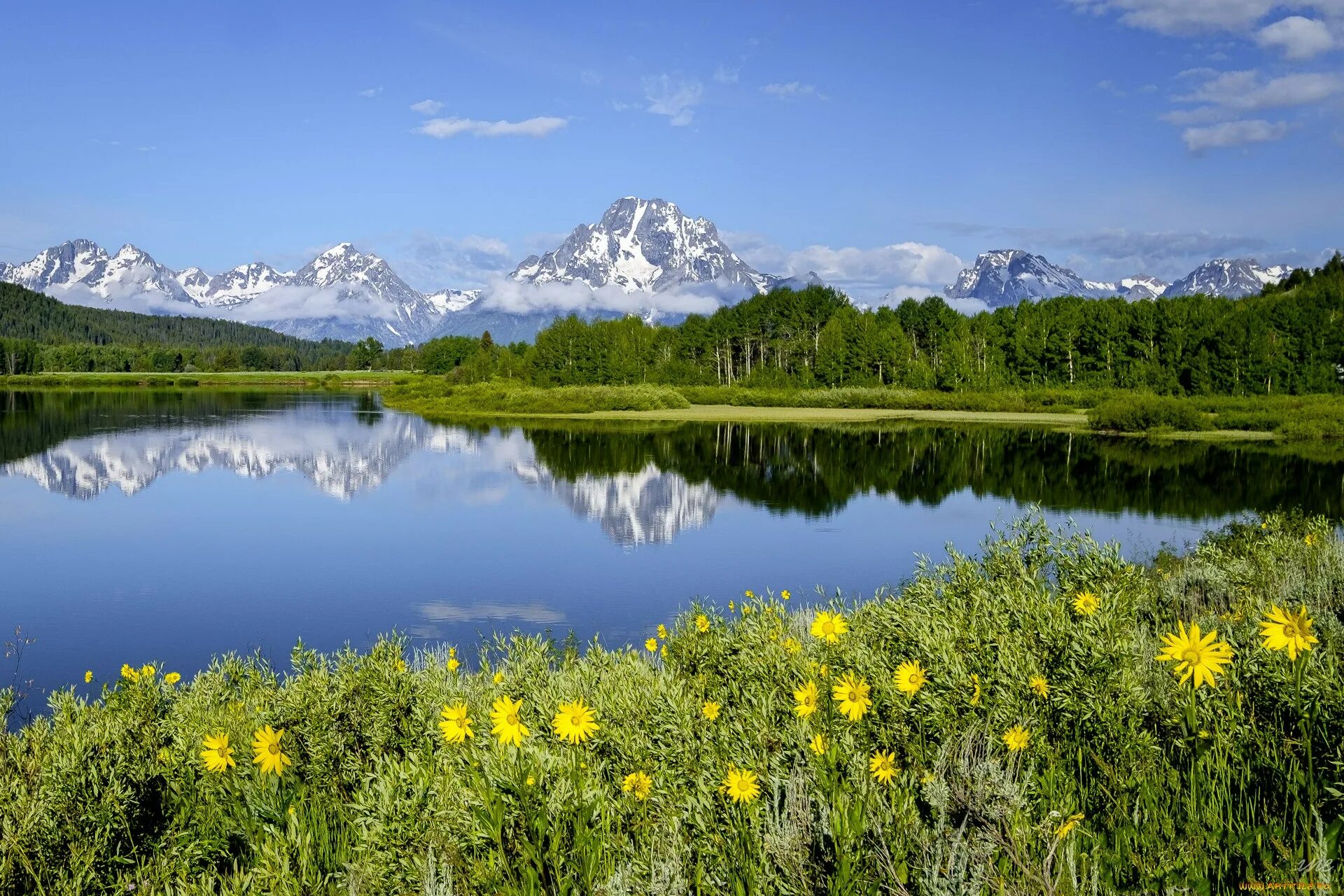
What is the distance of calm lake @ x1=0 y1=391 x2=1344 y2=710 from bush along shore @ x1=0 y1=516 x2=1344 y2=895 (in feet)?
21.9

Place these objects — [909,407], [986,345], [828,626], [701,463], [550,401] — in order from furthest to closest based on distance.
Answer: [986,345] → [550,401] → [909,407] → [701,463] → [828,626]

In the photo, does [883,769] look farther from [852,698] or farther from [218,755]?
[218,755]

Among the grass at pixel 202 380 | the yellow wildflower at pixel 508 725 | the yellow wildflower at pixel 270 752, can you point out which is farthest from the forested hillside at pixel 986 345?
the yellow wildflower at pixel 270 752

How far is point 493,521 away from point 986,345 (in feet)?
232

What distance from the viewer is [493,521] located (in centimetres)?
2472

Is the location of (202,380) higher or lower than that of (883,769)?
higher

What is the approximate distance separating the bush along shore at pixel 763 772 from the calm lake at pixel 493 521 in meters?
6.69

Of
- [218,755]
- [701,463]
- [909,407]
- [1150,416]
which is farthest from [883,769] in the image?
[909,407]

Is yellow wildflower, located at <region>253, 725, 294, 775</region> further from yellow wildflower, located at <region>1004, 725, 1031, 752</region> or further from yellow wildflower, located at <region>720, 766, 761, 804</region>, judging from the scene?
yellow wildflower, located at <region>1004, 725, 1031, 752</region>

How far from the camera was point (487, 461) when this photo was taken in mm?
39875

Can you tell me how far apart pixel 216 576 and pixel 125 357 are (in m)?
183

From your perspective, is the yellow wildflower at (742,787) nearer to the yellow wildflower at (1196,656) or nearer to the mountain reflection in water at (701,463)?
the yellow wildflower at (1196,656)

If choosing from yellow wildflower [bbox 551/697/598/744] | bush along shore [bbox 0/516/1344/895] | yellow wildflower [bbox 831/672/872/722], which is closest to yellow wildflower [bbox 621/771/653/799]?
bush along shore [bbox 0/516/1344/895]

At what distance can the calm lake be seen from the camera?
47.9 feet
